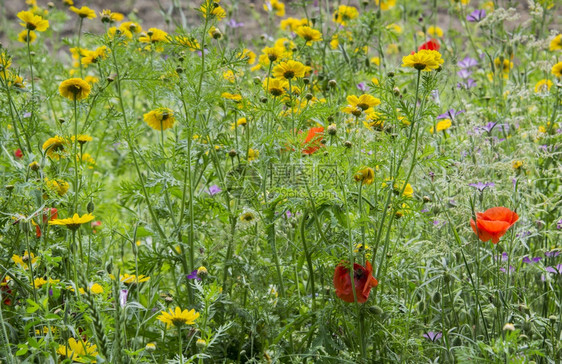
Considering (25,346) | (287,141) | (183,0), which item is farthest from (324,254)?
(183,0)

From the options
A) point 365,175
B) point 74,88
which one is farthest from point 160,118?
point 365,175

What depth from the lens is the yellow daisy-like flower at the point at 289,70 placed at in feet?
5.83

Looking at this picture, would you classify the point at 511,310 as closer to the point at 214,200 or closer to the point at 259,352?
the point at 259,352

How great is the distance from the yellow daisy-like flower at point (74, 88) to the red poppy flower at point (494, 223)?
1140mm

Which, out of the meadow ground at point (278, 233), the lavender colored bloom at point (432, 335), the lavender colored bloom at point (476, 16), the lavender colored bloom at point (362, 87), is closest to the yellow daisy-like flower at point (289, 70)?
the meadow ground at point (278, 233)

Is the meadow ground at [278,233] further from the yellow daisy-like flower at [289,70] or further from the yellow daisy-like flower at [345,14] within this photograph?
the yellow daisy-like flower at [345,14]

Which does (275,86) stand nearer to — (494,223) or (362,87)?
(494,223)

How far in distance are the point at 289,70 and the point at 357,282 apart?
644mm

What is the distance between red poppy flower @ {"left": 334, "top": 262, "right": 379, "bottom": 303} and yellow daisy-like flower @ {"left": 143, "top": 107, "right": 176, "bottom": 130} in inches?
29.3

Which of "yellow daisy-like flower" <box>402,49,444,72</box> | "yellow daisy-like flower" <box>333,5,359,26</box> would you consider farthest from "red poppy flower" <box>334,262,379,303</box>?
"yellow daisy-like flower" <box>333,5,359,26</box>

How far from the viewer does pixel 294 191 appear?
1.57 meters

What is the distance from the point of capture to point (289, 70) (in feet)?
5.90

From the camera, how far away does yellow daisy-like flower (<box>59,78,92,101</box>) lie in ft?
5.77

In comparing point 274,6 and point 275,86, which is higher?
point 274,6
